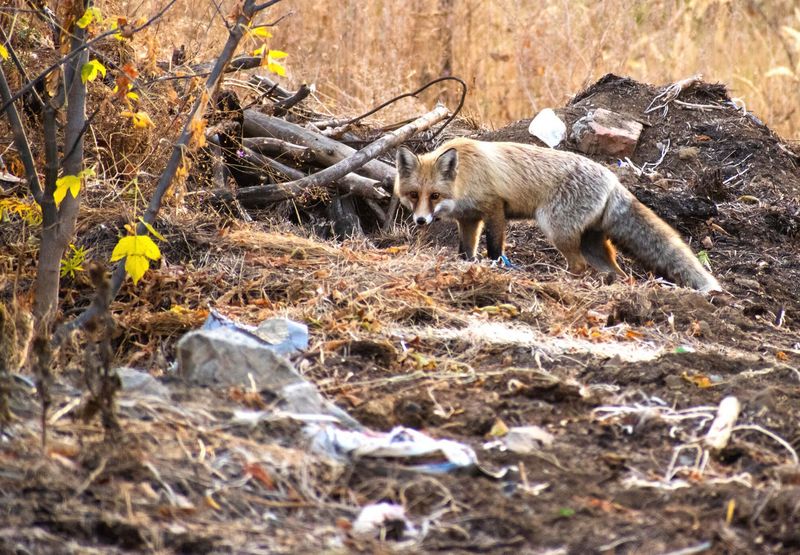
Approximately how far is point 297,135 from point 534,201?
2.04 metres

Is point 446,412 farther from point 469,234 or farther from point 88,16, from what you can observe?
point 469,234

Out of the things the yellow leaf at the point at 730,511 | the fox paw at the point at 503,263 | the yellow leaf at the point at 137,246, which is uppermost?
the yellow leaf at the point at 137,246

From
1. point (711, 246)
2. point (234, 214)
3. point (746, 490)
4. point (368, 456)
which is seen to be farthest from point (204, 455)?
point (711, 246)

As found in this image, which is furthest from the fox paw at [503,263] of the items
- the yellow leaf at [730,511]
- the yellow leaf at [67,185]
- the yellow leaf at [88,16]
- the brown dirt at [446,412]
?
the yellow leaf at [730,511]

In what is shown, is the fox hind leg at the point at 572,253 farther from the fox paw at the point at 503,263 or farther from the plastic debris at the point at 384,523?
the plastic debris at the point at 384,523

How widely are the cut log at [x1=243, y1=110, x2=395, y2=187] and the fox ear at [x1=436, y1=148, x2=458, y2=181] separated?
0.94 metres

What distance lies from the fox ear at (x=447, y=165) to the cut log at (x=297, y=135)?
3.08 ft

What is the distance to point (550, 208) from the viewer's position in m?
7.80

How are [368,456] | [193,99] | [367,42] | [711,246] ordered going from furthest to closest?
[367,42] < [711,246] < [193,99] < [368,456]

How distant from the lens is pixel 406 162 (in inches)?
304

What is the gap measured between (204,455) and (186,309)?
2402 millimetres

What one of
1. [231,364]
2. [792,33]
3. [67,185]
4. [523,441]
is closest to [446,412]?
[523,441]

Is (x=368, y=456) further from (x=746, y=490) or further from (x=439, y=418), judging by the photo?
(x=746, y=490)

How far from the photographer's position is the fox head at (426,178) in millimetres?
7641
